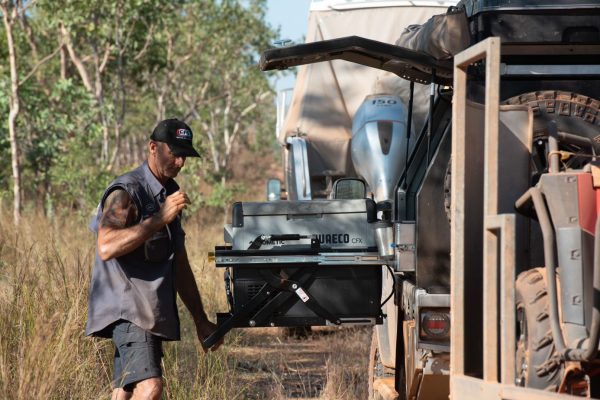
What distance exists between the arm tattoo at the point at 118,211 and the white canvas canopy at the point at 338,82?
653 centimetres

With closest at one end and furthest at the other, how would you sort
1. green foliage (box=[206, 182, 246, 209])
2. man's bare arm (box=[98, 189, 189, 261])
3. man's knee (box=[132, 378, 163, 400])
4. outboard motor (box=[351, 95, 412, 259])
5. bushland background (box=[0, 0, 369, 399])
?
man's bare arm (box=[98, 189, 189, 261]), man's knee (box=[132, 378, 163, 400]), bushland background (box=[0, 0, 369, 399]), outboard motor (box=[351, 95, 412, 259]), green foliage (box=[206, 182, 246, 209])

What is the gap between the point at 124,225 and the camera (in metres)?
5.45

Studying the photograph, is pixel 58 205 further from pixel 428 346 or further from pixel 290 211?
pixel 428 346

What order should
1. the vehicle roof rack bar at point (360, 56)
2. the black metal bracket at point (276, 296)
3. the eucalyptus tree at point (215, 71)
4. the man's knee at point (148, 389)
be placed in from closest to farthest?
the man's knee at point (148, 389), the vehicle roof rack bar at point (360, 56), the black metal bracket at point (276, 296), the eucalyptus tree at point (215, 71)

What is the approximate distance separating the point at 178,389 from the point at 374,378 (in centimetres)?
130

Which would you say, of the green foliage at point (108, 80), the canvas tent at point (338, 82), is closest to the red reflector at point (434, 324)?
the canvas tent at point (338, 82)

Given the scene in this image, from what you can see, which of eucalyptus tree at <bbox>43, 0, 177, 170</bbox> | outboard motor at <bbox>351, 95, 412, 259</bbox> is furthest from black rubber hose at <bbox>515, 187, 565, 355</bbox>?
eucalyptus tree at <bbox>43, 0, 177, 170</bbox>

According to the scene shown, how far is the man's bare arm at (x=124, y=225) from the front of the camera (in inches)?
210

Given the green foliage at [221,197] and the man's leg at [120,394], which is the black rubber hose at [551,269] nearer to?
the man's leg at [120,394]

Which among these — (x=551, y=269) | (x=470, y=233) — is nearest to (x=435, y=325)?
(x=470, y=233)

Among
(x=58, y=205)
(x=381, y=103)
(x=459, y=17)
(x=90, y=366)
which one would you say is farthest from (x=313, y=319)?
(x=58, y=205)

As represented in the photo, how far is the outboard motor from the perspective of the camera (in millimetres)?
9945

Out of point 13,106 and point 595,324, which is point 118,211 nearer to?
point 595,324

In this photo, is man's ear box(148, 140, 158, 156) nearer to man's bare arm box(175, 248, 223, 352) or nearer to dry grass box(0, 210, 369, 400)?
man's bare arm box(175, 248, 223, 352)
